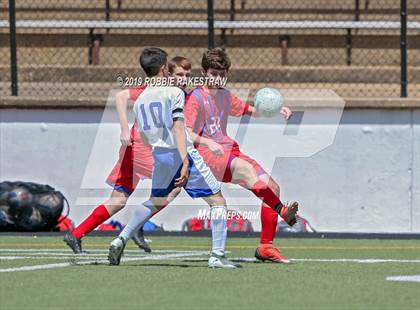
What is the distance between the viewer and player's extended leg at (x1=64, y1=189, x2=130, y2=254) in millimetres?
10148

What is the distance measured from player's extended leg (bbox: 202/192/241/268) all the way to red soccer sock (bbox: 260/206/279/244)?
81 centimetres

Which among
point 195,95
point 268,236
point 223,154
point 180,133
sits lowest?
Result: point 268,236

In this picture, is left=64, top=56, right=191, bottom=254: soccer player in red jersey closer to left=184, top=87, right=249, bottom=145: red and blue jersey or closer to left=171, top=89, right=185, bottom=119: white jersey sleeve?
left=184, top=87, right=249, bottom=145: red and blue jersey

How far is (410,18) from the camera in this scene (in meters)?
18.6

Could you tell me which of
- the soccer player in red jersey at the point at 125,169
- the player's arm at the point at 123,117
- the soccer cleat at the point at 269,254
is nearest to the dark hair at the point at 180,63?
the soccer player in red jersey at the point at 125,169

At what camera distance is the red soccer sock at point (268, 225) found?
9883 millimetres

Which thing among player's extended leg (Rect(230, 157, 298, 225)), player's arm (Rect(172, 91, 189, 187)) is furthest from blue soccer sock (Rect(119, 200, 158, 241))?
player's extended leg (Rect(230, 157, 298, 225))

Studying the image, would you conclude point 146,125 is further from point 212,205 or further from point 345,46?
point 345,46

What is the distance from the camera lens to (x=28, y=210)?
13938mm

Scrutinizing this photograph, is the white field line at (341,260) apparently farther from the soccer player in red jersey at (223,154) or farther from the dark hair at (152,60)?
the dark hair at (152,60)

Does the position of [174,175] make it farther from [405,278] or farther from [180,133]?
[405,278]

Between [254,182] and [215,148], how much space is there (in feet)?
1.50

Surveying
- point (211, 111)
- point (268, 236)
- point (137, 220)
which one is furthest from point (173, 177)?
point (268, 236)

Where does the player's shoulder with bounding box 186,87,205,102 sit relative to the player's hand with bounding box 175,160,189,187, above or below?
above
